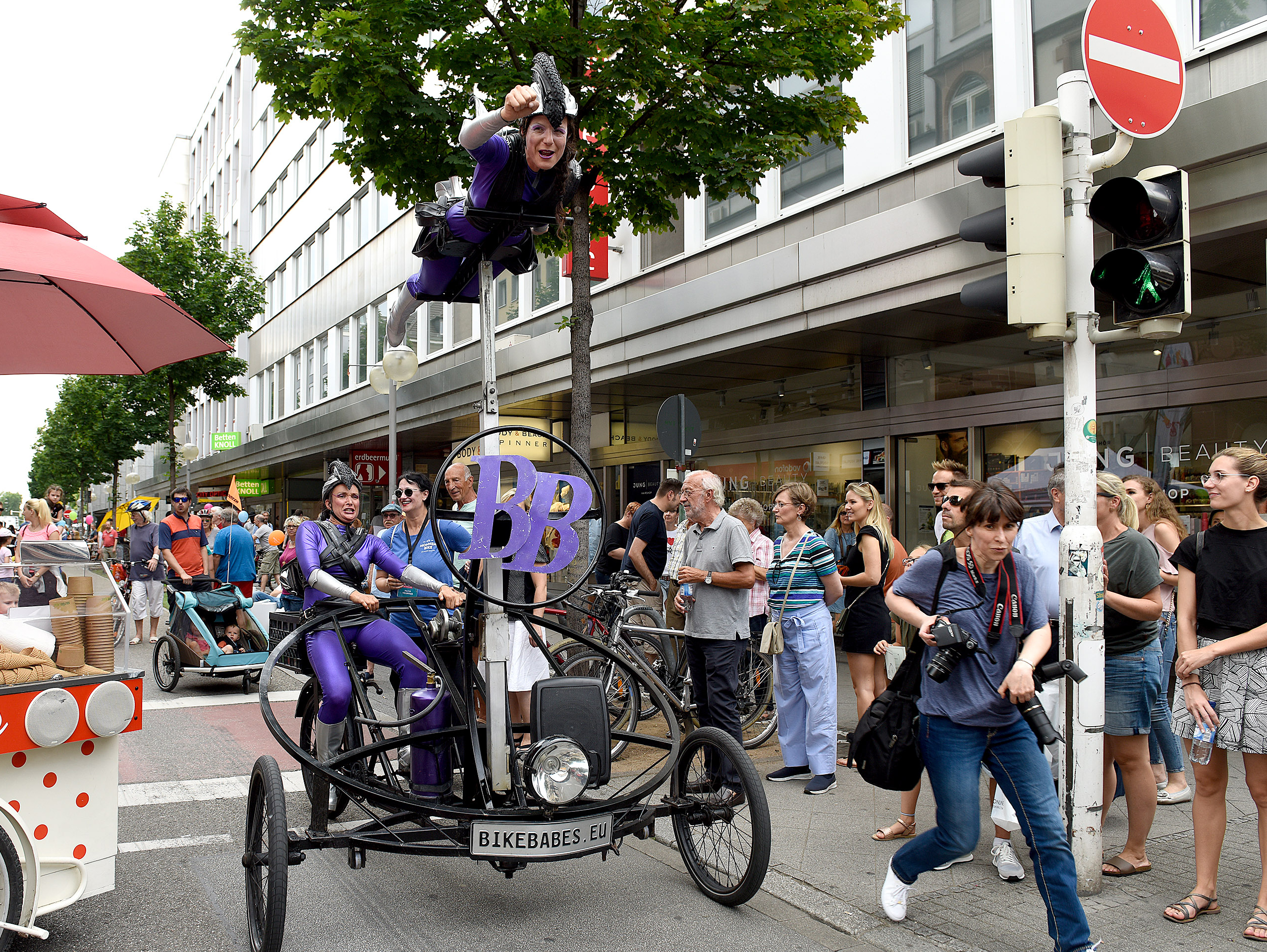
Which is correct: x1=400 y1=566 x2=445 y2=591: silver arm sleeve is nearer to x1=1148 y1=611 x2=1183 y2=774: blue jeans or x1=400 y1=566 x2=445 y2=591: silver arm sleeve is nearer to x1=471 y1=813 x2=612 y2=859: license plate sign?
x1=471 y1=813 x2=612 y2=859: license plate sign

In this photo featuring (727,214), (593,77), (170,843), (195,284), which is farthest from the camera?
(195,284)

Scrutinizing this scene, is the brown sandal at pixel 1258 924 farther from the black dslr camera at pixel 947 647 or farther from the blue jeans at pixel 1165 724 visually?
the black dslr camera at pixel 947 647

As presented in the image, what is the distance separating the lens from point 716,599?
19.4ft

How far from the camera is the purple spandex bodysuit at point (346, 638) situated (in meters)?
4.84

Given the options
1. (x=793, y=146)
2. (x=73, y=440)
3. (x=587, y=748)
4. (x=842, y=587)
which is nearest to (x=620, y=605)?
(x=842, y=587)

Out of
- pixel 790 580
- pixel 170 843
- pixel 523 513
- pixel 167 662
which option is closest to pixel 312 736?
pixel 170 843

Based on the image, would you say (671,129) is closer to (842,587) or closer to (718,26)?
(718,26)

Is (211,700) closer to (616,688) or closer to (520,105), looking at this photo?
(616,688)

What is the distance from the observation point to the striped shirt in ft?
21.2

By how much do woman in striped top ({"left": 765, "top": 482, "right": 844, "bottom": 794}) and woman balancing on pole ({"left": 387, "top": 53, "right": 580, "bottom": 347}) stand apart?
2.69m

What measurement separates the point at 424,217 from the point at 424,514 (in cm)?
200

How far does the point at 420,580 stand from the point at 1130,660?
10.8ft

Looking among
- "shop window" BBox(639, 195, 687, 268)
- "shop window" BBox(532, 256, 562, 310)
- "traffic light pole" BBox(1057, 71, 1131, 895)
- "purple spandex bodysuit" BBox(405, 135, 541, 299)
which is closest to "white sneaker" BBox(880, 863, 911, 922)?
"traffic light pole" BBox(1057, 71, 1131, 895)

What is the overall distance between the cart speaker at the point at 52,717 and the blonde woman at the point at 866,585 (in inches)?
176
